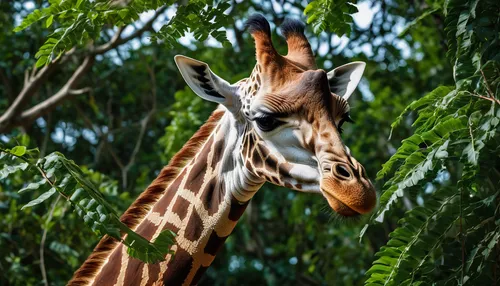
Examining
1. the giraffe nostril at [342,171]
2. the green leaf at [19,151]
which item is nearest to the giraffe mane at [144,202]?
the green leaf at [19,151]

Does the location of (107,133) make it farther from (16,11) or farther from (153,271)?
(153,271)

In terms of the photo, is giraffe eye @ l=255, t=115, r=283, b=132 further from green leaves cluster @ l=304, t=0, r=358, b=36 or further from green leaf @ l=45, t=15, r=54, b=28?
green leaf @ l=45, t=15, r=54, b=28

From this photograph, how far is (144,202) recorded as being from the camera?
14.5 feet

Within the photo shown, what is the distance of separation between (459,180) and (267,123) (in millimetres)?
889

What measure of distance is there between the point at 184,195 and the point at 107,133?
506 cm

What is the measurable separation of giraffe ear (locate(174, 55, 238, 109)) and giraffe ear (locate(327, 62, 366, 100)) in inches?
24.6

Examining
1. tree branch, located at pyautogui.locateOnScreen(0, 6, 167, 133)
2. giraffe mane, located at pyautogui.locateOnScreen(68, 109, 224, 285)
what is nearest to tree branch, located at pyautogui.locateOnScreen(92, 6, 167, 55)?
tree branch, located at pyautogui.locateOnScreen(0, 6, 167, 133)

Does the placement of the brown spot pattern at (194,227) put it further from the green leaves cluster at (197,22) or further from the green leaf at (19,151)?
the green leaves cluster at (197,22)

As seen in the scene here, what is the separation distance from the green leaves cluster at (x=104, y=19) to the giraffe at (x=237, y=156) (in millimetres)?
413

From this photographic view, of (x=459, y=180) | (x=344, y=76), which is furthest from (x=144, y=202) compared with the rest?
(x=459, y=180)

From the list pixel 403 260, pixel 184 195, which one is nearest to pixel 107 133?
pixel 184 195

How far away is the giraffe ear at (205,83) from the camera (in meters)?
4.18

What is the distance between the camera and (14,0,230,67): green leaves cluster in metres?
4.39

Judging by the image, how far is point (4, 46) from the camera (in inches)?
339
